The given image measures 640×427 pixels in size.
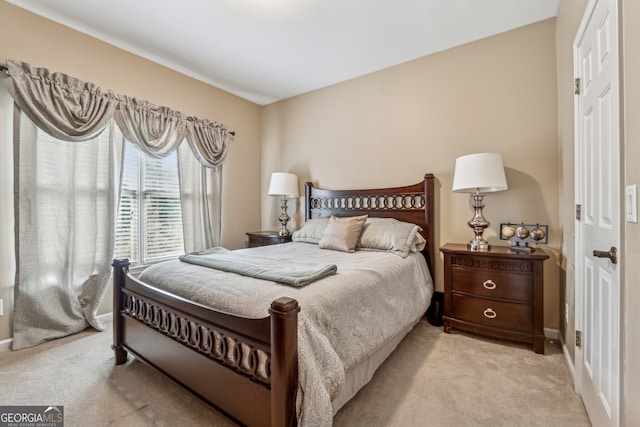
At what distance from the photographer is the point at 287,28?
101 inches

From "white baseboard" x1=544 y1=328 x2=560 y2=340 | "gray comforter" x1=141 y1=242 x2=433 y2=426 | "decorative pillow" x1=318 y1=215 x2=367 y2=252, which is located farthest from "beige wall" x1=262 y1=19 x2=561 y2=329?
"gray comforter" x1=141 y1=242 x2=433 y2=426

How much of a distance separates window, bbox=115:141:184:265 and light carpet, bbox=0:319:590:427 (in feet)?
3.46

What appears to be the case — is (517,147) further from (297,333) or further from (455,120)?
(297,333)

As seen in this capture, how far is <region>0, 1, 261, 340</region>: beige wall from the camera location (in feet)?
7.44

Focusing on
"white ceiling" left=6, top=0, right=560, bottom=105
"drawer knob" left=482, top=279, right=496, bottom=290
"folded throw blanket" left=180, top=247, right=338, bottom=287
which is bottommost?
"drawer knob" left=482, top=279, right=496, bottom=290

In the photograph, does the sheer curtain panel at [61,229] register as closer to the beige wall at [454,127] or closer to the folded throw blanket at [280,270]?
the folded throw blanket at [280,270]

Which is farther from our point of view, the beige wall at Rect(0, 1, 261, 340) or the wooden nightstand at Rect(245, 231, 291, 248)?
the wooden nightstand at Rect(245, 231, 291, 248)

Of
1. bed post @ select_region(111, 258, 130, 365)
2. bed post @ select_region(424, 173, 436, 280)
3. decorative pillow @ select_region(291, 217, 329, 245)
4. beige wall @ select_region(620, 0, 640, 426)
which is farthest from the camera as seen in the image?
decorative pillow @ select_region(291, 217, 329, 245)

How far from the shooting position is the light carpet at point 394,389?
1498 mm

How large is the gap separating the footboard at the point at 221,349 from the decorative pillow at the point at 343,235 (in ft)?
5.03

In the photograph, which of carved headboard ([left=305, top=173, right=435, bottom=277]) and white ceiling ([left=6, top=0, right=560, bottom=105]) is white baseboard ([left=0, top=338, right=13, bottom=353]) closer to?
white ceiling ([left=6, top=0, right=560, bottom=105])

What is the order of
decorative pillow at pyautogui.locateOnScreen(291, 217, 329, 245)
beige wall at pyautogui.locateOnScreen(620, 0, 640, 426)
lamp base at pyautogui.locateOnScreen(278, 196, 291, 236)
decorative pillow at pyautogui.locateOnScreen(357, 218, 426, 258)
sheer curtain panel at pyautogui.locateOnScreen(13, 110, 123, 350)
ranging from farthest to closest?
lamp base at pyautogui.locateOnScreen(278, 196, 291, 236) < decorative pillow at pyautogui.locateOnScreen(291, 217, 329, 245) < decorative pillow at pyautogui.locateOnScreen(357, 218, 426, 258) < sheer curtain panel at pyautogui.locateOnScreen(13, 110, 123, 350) < beige wall at pyautogui.locateOnScreen(620, 0, 640, 426)

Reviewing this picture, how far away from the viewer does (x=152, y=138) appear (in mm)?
3008

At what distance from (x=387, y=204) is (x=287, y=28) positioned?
1999 mm
